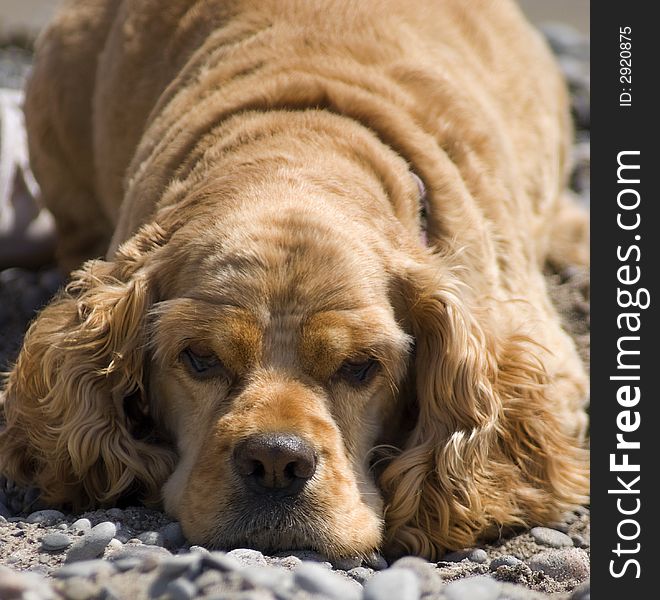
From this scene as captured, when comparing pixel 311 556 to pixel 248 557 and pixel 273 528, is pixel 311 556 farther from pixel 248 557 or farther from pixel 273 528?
pixel 248 557

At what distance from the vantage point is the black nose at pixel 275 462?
11.0 feet

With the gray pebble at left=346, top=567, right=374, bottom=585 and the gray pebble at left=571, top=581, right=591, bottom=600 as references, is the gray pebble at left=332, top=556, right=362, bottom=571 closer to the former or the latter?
the gray pebble at left=346, top=567, right=374, bottom=585

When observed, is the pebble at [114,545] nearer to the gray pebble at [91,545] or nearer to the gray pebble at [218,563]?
the gray pebble at [91,545]

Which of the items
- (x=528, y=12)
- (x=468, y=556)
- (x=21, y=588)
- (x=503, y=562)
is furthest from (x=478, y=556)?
(x=528, y=12)

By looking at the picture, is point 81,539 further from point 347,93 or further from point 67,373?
point 347,93

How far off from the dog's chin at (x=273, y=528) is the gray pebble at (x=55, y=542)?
1.35 feet

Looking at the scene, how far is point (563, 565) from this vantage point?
362 cm

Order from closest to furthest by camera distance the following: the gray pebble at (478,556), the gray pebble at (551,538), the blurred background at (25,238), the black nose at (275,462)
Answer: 1. the black nose at (275,462)
2. the gray pebble at (478,556)
3. the gray pebble at (551,538)
4. the blurred background at (25,238)

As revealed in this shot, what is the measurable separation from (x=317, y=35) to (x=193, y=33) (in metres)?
0.99

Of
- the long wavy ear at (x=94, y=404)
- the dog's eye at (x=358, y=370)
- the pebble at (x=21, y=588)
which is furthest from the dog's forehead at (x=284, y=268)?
the pebble at (x=21, y=588)

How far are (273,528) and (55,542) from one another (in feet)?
2.10
